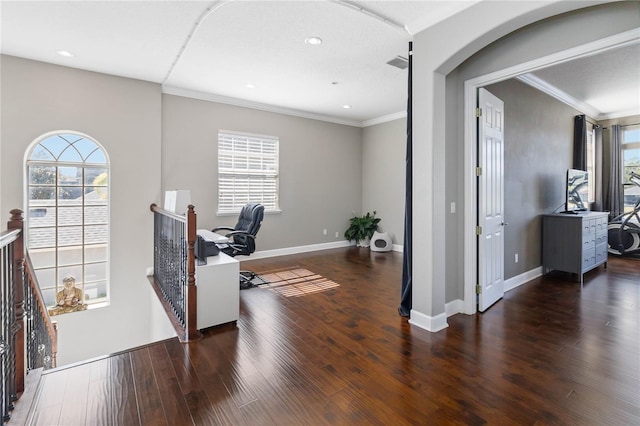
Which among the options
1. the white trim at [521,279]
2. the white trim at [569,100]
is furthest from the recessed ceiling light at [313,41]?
the white trim at [521,279]

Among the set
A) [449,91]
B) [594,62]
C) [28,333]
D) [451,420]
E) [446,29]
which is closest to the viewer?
[451,420]

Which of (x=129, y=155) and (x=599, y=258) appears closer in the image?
(x=129, y=155)

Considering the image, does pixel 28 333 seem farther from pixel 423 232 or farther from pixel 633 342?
pixel 633 342

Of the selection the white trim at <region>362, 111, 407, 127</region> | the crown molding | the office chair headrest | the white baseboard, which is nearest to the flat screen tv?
the crown molding

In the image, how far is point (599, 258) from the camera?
4945mm

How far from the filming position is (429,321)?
2818mm

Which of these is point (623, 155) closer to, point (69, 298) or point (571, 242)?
point (571, 242)

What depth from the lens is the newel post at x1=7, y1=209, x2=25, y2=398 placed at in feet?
6.47

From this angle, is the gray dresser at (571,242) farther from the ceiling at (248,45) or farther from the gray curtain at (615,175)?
the gray curtain at (615,175)

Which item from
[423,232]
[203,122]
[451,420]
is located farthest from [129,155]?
[451,420]

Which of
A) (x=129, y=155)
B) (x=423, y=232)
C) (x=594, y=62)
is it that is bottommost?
(x=423, y=232)

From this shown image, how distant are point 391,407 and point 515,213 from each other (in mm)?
3432

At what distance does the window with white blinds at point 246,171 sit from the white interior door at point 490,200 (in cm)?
390

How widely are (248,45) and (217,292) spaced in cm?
270
